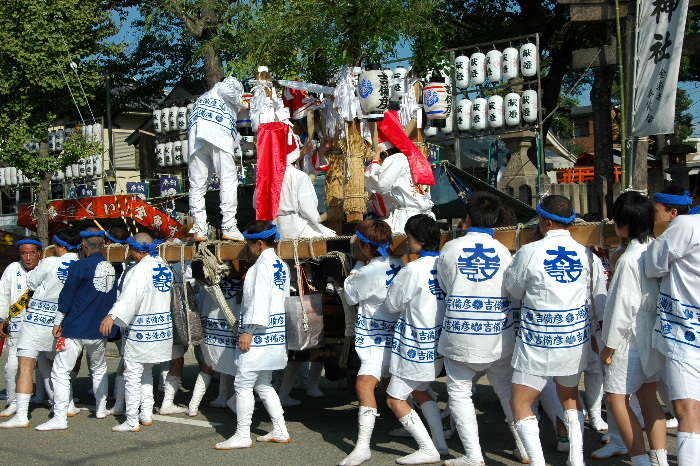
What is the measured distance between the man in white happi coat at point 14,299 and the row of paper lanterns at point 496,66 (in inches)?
348

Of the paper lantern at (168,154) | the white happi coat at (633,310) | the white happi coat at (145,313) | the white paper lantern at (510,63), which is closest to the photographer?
the white happi coat at (633,310)

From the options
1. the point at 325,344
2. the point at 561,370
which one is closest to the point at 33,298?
the point at 325,344

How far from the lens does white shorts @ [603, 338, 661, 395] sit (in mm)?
4598

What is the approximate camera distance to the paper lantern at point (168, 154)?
2053 centimetres

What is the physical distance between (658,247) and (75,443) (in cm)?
491

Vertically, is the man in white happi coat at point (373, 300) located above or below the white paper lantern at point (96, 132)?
below

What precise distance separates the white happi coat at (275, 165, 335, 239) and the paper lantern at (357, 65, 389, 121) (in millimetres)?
926

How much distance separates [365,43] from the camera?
34.4 feet

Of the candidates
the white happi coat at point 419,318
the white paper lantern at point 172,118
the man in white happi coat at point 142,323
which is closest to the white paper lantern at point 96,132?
the white paper lantern at point 172,118

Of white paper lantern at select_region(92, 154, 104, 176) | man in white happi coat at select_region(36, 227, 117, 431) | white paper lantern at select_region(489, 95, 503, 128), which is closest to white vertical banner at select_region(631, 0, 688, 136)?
white paper lantern at select_region(489, 95, 503, 128)

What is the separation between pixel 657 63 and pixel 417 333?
6618 millimetres

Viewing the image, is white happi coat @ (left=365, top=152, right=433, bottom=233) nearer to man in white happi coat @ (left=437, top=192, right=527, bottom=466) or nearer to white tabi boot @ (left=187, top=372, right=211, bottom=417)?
man in white happi coat @ (left=437, top=192, right=527, bottom=466)

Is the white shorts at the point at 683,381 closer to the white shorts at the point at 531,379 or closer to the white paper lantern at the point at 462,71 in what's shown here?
the white shorts at the point at 531,379

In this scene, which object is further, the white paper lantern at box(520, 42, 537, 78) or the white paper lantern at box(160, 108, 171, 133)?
the white paper lantern at box(160, 108, 171, 133)
